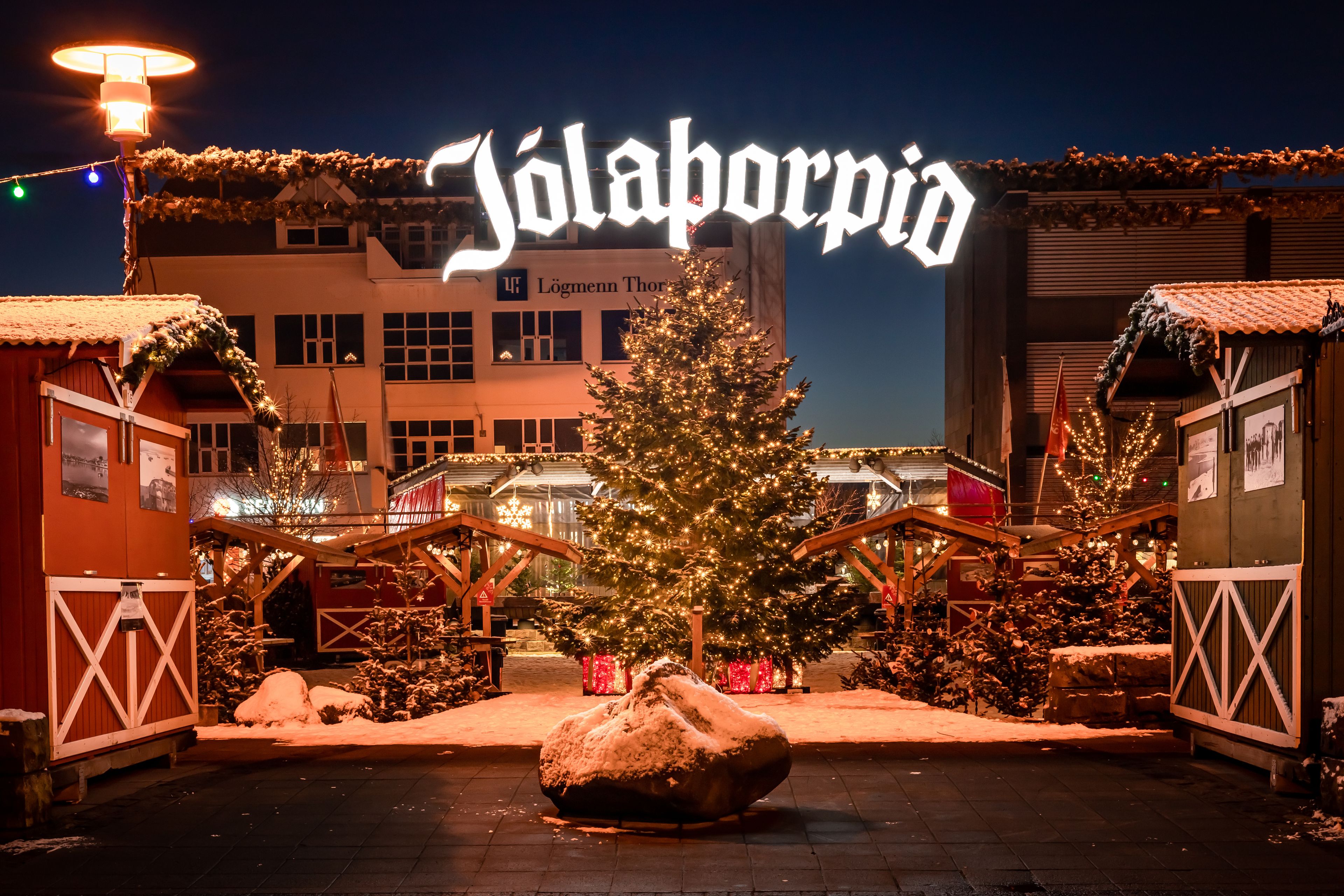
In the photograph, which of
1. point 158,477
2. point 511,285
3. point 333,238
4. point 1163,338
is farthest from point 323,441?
point 1163,338

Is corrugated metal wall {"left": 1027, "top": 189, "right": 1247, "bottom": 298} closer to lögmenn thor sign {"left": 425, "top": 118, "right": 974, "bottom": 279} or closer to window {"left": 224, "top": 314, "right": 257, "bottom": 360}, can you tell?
lögmenn thor sign {"left": 425, "top": 118, "right": 974, "bottom": 279}

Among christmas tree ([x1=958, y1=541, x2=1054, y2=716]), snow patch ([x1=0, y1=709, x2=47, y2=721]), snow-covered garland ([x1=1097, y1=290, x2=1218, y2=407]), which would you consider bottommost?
christmas tree ([x1=958, y1=541, x2=1054, y2=716])

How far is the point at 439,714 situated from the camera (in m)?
14.5

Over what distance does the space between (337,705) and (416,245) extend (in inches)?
981

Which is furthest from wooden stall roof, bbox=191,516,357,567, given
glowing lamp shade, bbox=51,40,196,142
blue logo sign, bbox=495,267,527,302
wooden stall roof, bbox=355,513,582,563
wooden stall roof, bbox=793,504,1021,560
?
blue logo sign, bbox=495,267,527,302

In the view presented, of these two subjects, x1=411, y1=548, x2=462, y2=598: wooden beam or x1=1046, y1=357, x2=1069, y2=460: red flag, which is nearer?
x1=411, y1=548, x2=462, y2=598: wooden beam

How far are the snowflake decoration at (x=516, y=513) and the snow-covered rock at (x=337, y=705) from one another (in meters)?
16.3

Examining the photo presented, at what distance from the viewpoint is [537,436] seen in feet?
118

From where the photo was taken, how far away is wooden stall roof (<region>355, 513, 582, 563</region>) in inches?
695

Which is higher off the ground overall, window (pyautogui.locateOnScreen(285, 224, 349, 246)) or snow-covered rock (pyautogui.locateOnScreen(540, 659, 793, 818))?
window (pyautogui.locateOnScreen(285, 224, 349, 246))

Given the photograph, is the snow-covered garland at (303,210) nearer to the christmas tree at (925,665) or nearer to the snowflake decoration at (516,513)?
the christmas tree at (925,665)

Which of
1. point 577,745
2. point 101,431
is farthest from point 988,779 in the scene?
point 101,431

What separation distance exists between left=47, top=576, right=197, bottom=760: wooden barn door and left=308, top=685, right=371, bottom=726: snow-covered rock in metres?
2.41

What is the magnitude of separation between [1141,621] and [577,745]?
9.27 m
